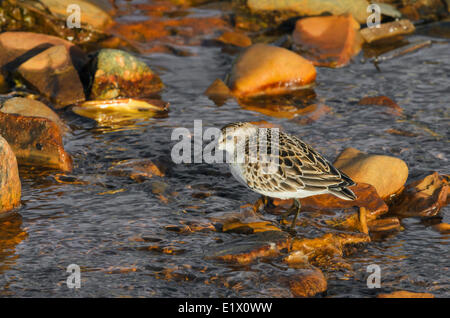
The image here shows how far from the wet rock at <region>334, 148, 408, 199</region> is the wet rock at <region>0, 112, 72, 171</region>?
4.10 meters

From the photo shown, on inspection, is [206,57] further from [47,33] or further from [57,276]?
[57,276]

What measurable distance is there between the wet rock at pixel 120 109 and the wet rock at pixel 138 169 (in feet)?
6.81

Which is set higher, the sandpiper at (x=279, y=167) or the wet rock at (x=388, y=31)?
the wet rock at (x=388, y=31)

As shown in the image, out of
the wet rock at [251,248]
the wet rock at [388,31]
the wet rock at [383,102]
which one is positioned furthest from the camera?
the wet rock at [388,31]


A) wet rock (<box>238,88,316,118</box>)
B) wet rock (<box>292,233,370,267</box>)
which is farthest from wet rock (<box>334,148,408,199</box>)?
wet rock (<box>238,88,316,118</box>)

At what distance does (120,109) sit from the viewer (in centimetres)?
1170

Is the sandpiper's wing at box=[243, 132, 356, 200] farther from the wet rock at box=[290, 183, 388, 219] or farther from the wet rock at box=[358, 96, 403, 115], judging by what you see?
the wet rock at box=[358, 96, 403, 115]

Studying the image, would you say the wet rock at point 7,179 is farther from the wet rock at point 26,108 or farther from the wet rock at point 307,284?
the wet rock at point 307,284

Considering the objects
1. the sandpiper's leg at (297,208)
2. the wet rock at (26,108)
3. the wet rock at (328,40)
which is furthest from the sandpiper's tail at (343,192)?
the wet rock at (328,40)

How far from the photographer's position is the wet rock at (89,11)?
14.5m
